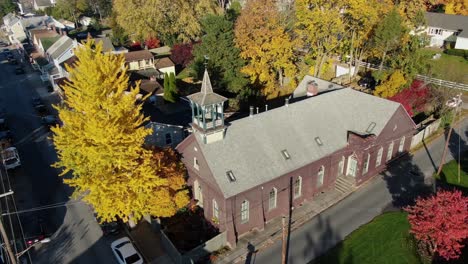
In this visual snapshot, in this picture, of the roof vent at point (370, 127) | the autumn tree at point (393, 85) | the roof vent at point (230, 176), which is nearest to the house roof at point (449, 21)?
the autumn tree at point (393, 85)

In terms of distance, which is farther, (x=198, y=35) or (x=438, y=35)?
(x=198, y=35)

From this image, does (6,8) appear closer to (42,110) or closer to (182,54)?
(182,54)

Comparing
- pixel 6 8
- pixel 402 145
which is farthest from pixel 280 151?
pixel 6 8

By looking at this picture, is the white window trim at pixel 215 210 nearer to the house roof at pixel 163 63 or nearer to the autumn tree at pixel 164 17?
the house roof at pixel 163 63

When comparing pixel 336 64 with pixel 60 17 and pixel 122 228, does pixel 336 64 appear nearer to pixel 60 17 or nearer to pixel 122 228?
pixel 122 228

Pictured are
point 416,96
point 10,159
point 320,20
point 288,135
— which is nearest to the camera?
point 288,135

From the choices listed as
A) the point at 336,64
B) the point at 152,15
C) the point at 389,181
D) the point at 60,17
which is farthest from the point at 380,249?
A: the point at 60,17
